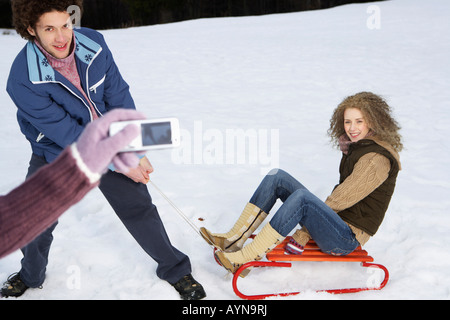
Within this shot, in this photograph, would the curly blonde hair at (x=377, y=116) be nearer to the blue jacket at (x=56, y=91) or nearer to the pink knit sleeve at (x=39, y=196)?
the blue jacket at (x=56, y=91)

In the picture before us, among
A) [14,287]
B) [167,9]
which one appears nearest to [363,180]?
[14,287]

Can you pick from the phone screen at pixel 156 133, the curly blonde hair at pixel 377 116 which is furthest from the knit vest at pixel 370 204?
the phone screen at pixel 156 133

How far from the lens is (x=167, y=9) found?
1844 centimetres

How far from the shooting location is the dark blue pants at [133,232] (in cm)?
245

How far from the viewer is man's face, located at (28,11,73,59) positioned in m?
2.14

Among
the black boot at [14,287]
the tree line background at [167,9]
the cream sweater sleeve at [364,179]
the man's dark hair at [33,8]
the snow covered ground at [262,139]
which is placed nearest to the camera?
the man's dark hair at [33,8]

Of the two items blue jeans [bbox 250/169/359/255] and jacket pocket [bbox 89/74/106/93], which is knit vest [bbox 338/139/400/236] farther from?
jacket pocket [bbox 89/74/106/93]

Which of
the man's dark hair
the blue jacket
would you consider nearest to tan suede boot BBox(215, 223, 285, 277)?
the blue jacket

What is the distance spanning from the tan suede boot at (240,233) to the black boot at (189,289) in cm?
31

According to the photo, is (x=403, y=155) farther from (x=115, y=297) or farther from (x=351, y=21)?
Result: (x=351, y=21)

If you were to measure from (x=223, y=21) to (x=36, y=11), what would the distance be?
1084 cm

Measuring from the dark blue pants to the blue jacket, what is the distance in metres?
0.22

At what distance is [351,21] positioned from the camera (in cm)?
1112

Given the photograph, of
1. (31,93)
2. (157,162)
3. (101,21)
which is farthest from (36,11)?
(101,21)
